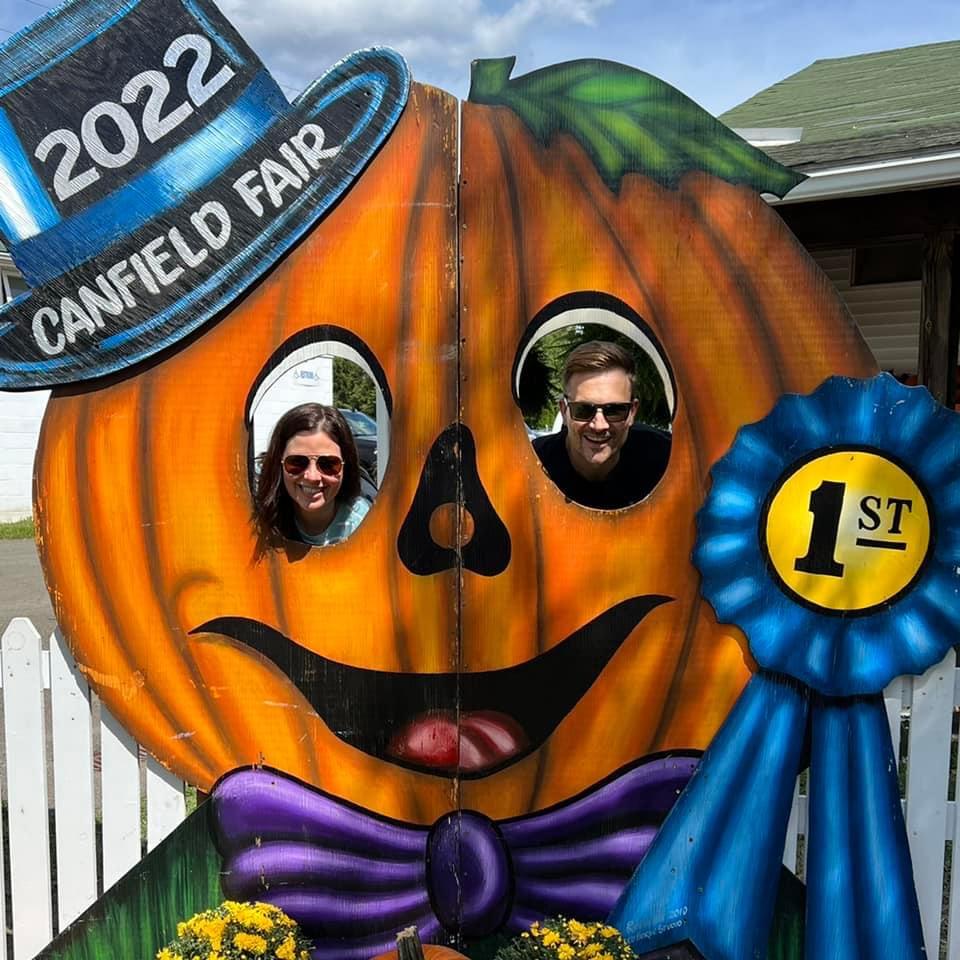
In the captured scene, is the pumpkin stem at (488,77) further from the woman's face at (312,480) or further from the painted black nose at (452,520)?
the woman's face at (312,480)

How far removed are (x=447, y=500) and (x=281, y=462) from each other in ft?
1.52

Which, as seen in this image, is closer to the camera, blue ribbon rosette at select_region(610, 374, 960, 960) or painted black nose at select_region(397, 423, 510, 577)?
blue ribbon rosette at select_region(610, 374, 960, 960)

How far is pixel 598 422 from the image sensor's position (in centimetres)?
218

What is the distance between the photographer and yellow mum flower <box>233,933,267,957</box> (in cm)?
212

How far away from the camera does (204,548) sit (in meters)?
2.32

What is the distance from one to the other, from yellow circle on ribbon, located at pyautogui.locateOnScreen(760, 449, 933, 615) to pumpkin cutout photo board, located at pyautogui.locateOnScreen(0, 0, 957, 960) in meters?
0.01

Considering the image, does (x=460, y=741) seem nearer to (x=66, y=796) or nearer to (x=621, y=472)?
(x=621, y=472)

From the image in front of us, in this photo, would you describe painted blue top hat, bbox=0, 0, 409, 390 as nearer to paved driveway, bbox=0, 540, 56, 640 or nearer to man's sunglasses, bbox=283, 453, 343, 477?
man's sunglasses, bbox=283, 453, 343, 477

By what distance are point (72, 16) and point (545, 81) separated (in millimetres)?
1223

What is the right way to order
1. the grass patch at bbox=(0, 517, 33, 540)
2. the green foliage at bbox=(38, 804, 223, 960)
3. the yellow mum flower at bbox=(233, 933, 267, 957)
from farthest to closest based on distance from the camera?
the grass patch at bbox=(0, 517, 33, 540), the green foliage at bbox=(38, 804, 223, 960), the yellow mum flower at bbox=(233, 933, 267, 957)

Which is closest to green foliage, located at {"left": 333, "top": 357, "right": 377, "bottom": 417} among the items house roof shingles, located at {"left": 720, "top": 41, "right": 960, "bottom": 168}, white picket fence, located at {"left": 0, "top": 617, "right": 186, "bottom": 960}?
house roof shingles, located at {"left": 720, "top": 41, "right": 960, "bottom": 168}

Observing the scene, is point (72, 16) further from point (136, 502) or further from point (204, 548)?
point (204, 548)

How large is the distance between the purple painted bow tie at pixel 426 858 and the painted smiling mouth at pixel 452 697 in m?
0.19

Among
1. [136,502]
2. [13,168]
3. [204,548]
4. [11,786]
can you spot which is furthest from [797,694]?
[13,168]
